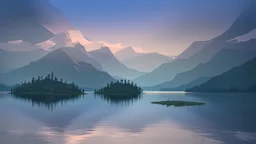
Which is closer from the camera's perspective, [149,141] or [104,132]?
[149,141]

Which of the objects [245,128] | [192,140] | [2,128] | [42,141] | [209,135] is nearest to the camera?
[42,141]

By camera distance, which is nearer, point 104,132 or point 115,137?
point 115,137

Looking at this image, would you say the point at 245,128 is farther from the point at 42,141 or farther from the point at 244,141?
the point at 42,141

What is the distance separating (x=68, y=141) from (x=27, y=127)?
22.4 meters

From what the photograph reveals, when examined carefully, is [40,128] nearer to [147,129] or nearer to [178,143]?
[147,129]

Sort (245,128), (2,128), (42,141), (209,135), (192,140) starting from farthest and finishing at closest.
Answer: (245,128) < (2,128) < (209,135) < (192,140) < (42,141)

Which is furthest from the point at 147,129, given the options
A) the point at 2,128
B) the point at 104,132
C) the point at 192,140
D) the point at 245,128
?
the point at 2,128

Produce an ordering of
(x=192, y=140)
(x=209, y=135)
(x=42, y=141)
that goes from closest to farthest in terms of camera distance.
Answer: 1. (x=42, y=141)
2. (x=192, y=140)
3. (x=209, y=135)

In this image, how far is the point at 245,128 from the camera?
80.2 m

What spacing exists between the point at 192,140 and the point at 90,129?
23.9 metres

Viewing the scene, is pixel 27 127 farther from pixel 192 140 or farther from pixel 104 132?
pixel 192 140

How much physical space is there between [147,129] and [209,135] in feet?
50.1

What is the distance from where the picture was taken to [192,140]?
6303cm

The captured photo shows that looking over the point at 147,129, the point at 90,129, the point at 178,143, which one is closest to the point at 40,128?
the point at 90,129
